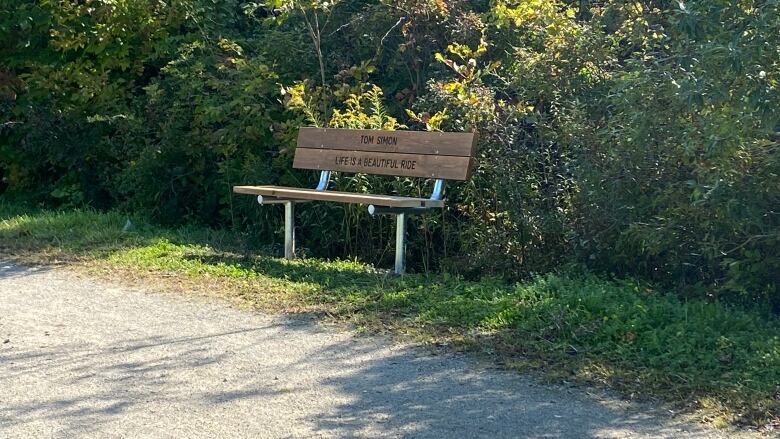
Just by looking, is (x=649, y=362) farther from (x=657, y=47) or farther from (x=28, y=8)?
(x=28, y=8)

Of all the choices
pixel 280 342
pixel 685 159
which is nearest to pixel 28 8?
pixel 280 342

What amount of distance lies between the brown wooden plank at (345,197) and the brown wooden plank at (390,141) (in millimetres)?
465

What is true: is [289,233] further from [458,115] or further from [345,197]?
[458,115]

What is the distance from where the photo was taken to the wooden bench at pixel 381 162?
332 inches

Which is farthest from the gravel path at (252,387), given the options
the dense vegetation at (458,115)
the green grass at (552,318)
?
the dense vegetation at (458,115)

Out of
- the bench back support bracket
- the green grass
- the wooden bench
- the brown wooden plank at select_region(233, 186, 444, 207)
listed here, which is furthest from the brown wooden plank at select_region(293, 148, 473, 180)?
the green grass

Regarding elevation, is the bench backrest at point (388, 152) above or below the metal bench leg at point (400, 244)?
above

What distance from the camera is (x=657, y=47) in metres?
7.81

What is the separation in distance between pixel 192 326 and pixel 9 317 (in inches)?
52.4

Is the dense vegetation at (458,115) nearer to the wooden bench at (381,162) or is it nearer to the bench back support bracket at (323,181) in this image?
the bench back support bracket at (323,181)

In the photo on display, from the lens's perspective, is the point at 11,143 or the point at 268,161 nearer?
the point at 268,161

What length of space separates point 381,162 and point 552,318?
303cm

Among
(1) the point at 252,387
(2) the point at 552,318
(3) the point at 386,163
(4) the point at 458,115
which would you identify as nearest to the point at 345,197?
(3) the point at 386,163

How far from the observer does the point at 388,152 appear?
Answer: 9.02 meters
